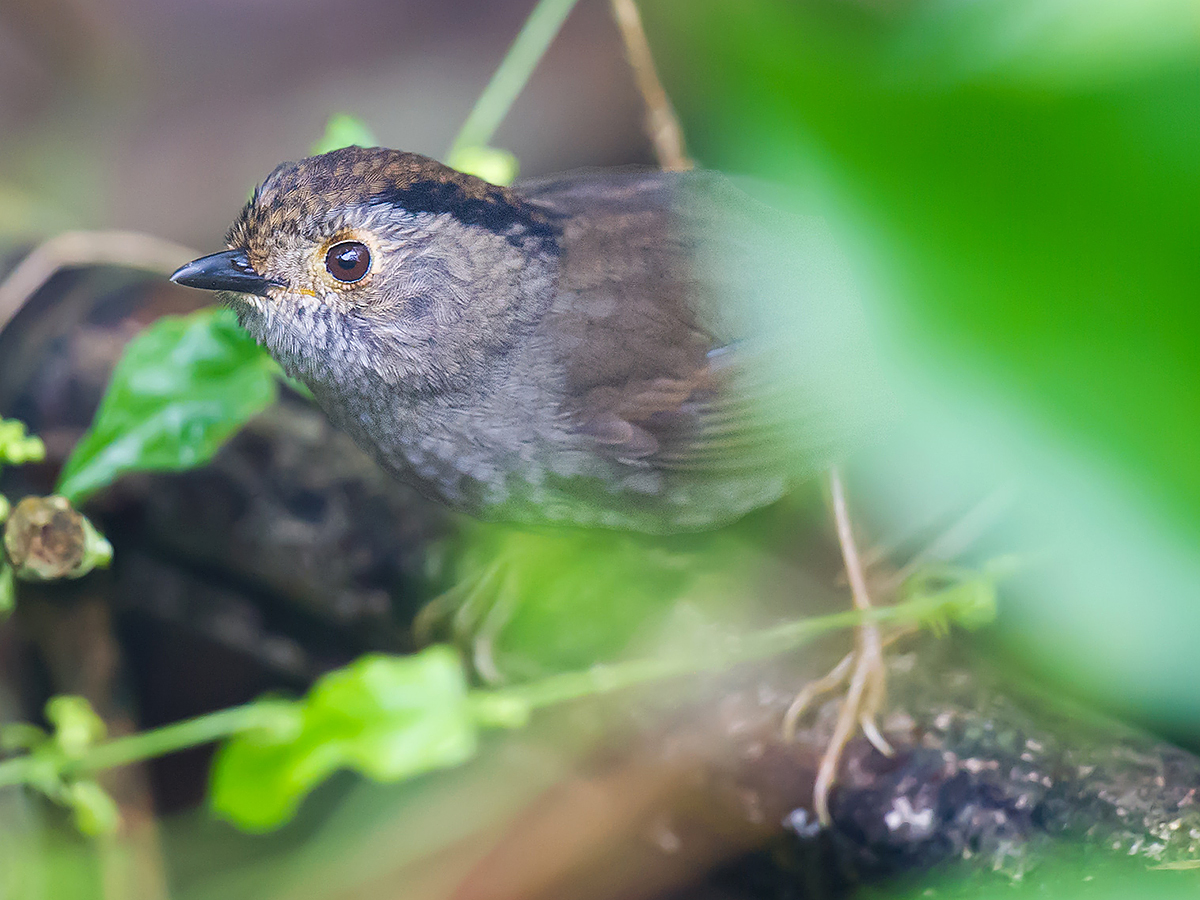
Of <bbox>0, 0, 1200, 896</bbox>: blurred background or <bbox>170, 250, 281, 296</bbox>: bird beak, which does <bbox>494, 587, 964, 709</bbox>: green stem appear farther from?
<bbox>0, 0, 1200, 896</bbox>: blurred background

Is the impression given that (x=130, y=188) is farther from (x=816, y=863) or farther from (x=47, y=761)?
(x=816, y=863)

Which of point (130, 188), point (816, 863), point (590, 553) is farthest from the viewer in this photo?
point (130, 188)

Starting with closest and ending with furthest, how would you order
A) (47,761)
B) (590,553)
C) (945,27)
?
(945,27), (47,761), (590,553)

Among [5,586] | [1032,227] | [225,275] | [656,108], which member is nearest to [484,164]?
[225,275]

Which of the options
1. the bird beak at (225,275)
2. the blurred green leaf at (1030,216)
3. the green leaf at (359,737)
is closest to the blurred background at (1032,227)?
the blurred green leaf at (1030,216)

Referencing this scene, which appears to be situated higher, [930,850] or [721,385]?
[721,385]

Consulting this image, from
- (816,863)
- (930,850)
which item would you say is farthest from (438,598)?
(930,850)
